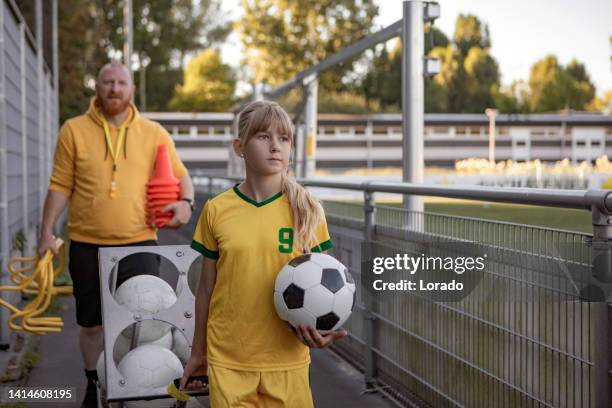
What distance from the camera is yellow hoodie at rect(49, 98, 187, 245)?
5855 mm

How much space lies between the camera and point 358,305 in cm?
755

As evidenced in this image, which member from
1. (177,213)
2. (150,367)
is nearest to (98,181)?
(177,213)

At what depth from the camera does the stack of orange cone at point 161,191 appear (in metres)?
5.94

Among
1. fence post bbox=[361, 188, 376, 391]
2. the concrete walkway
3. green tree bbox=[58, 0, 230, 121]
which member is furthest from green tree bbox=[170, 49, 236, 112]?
fence post bbox=[361, 188, 376, 391]

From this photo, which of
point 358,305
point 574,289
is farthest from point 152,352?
point 358,305

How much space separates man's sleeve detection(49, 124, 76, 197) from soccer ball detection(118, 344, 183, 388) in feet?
4.51

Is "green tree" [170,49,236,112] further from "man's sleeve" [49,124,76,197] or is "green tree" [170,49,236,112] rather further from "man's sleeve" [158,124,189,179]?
"man's sleeve" [49,124,76,197]

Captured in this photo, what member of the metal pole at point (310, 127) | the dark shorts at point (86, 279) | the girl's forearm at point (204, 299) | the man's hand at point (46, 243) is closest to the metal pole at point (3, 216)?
the man's hand at point (46, 243)

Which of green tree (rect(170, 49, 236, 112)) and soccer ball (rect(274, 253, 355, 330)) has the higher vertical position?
green tree (rect(170, 49, 236, 112))

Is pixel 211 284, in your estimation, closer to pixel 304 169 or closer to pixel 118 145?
pixel 118 145

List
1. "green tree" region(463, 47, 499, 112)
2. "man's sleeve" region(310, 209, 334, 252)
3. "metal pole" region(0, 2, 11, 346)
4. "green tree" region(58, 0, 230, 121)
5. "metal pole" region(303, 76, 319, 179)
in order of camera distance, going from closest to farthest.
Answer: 1. "man's sleeve" region(310, 209, 334, 252)
2. "metal pole" region(0, 2, 11, 346)
3. "metal pole" region(303, 76, 319, 179)
4. "green tree" region(58, 0, 230, 121)
5. "green tree" region(463, 47, 499, 112)

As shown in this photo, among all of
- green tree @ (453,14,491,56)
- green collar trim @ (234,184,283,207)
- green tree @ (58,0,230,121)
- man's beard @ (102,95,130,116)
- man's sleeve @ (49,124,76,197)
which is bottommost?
green collar trim @ (234,184,283,207)

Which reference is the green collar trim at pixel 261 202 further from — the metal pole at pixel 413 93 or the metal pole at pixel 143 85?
the metal pole at pixel 143 85

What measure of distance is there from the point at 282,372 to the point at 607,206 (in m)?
1.33
